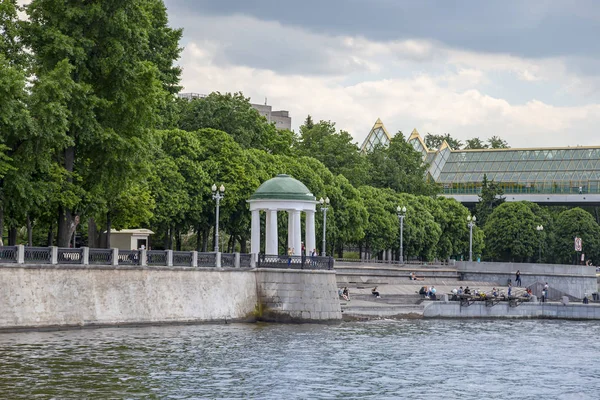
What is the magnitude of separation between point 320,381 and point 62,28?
24063mm

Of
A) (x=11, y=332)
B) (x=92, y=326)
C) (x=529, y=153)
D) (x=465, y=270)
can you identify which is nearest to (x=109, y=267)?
(x=92, y=326)

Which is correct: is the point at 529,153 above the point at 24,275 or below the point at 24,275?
above

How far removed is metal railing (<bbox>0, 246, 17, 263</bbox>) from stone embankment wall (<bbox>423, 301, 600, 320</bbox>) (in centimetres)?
3200

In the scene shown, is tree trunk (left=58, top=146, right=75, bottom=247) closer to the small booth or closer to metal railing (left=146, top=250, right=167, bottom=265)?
metal railing (left=146, top=250, right=167, bottom=265)

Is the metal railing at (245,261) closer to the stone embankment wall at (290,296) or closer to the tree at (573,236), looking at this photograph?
the stone embankment wall at (290,296)

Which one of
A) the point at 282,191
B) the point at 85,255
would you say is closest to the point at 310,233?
the point at 282,191

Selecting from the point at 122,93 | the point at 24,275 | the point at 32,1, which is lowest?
the point at 24,275

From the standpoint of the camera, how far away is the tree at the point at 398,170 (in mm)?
126812

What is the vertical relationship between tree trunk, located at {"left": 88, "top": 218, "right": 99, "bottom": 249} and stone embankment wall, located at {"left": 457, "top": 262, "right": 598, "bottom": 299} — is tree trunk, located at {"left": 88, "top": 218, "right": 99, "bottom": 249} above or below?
above

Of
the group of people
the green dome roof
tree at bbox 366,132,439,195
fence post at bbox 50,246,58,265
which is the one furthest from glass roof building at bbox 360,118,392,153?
fence post at bbox 50,246,58,265

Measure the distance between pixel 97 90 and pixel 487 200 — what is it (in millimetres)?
91974

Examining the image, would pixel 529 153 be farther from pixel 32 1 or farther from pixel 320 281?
pixel 32 1

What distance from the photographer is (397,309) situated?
68.1 meters

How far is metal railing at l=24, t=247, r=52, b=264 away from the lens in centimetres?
4603
